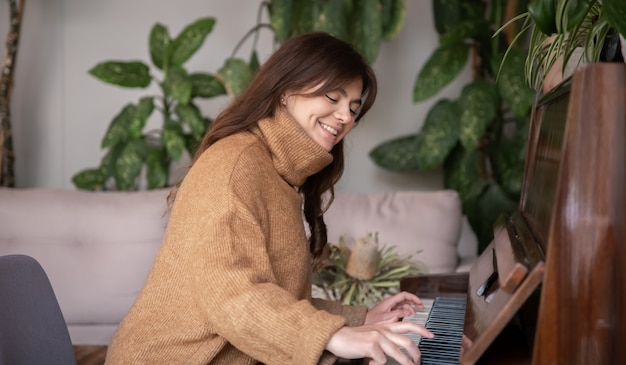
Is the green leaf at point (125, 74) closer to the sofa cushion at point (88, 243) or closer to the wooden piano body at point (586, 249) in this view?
the sofa cushion at point (88, 243)

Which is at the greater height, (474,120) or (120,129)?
(474,120)

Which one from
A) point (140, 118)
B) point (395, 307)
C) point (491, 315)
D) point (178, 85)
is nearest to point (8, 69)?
point (140, 118)

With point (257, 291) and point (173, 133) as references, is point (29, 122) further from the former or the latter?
point (257, 291)

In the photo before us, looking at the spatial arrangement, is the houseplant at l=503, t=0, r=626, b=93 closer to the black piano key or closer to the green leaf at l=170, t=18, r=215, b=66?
the black piano key

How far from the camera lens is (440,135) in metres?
3.79

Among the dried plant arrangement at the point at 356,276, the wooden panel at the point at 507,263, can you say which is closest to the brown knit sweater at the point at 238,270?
the wooden panel at the point at 507,263

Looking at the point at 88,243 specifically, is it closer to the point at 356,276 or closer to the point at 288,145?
the point at 356,276

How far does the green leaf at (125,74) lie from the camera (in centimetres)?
378

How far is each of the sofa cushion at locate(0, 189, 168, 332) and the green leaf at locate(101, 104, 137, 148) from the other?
0.55 meters

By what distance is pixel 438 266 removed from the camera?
3.18 meters

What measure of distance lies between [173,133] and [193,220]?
232 centimetres

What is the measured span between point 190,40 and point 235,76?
0.93 feet

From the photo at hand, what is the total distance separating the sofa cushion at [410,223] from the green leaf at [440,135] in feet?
1.73

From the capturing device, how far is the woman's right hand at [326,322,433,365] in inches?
46.4
